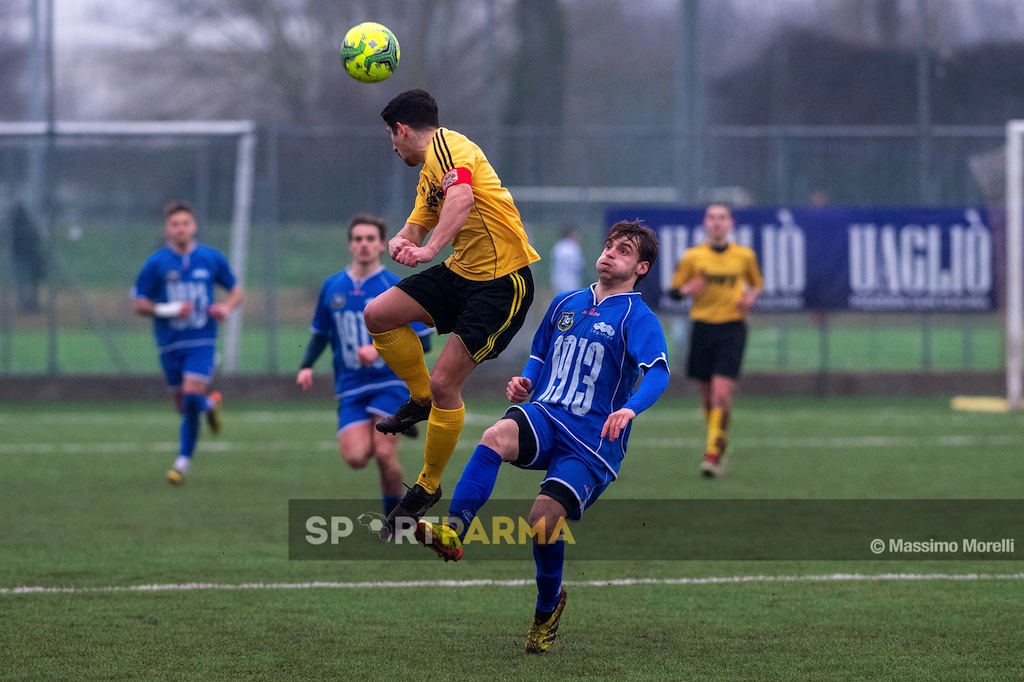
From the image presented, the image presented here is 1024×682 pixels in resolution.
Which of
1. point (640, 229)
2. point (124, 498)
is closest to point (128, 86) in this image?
point (124, 498)

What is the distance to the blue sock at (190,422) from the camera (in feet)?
37.8

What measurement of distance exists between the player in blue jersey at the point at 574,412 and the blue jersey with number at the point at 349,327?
2.93 m

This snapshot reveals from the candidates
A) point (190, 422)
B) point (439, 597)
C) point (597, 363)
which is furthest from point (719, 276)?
point (597, 363)

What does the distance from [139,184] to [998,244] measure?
11.6 metres

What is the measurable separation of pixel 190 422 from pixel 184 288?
1.19 metres

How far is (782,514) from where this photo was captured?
31.7ft

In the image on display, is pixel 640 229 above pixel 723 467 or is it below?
above

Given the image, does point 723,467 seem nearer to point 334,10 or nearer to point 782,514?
point 782,514

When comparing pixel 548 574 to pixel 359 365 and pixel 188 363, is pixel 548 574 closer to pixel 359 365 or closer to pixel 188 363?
pixel 359 365

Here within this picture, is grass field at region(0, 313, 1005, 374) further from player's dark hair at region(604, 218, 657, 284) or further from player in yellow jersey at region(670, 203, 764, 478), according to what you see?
player's dark hair at region(604, 218, 657, 284)

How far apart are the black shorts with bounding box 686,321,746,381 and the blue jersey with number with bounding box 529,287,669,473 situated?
596 centimetres

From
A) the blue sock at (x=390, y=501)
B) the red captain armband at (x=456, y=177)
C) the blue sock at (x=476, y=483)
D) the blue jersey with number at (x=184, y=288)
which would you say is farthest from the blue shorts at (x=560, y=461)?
the blue jersey with number at (x=184, y=288)

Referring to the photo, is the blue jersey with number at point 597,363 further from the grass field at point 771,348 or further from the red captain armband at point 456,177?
the grass field at point 771,348

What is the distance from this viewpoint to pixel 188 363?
38.6 feet
